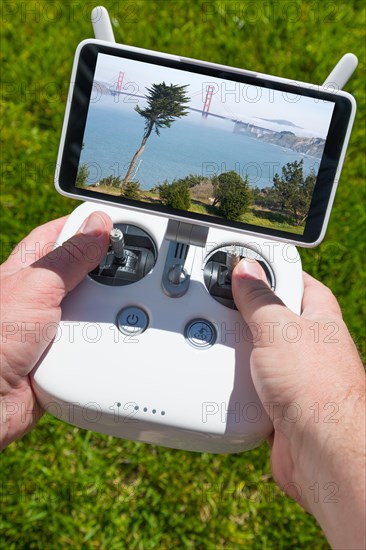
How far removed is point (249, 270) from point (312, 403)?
30 cm

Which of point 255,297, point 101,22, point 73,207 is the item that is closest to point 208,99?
point 101,22

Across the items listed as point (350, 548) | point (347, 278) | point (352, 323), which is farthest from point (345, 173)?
point (350, 548)

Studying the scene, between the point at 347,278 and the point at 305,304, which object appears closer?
the point at 305,304

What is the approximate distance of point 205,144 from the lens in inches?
37.6

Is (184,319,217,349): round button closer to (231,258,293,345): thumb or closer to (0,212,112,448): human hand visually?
(231,258,293,345): thumb

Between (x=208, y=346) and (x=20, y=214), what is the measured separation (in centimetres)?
104

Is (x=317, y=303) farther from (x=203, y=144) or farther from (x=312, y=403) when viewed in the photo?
(x=203, y=144)

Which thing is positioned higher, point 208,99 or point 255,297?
point 208,99

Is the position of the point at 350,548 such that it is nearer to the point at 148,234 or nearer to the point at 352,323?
the point at 148,234

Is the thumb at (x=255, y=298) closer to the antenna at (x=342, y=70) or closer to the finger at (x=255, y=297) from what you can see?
the finger at (x=255, y=297)

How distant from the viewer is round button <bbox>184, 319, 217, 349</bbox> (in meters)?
1.09

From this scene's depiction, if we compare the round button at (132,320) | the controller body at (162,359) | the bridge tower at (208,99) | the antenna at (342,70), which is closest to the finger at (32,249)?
the controller body at (162,359)

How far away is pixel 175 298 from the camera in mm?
1141

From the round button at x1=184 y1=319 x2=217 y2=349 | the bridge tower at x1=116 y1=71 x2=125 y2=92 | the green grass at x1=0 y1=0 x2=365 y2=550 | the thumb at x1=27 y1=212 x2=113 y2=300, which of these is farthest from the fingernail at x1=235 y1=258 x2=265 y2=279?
the green grass at x1=0 y1=0 x2=365 y2=550
